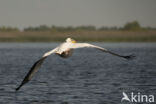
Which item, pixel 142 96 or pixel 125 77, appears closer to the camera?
pixel 142 96

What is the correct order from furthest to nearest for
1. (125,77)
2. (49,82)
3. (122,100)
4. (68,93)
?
1. (125,77)
2. (49,82)
3. (68,93)
4. (122,100)

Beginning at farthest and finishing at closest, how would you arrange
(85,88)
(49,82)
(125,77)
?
(125,77) → (49,82) → (85,88)

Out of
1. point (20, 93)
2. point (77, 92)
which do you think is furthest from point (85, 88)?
point (20, 93)

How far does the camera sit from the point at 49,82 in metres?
19.7

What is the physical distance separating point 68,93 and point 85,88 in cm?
129

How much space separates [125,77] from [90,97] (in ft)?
20.1

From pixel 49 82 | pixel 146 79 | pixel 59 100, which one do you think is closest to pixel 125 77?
pixel 146 79

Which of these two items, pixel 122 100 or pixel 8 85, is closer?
pixel 122 100

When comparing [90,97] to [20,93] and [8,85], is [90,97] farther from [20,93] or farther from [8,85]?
[8,85]

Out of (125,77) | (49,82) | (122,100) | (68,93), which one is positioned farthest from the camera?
(125,77)

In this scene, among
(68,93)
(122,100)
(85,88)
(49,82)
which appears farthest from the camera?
(49,82)

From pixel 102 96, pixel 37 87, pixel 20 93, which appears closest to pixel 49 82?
pixel 37 87

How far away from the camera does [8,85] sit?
1844 centimetres

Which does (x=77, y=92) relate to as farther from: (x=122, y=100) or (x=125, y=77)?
(x=125, y=77)
